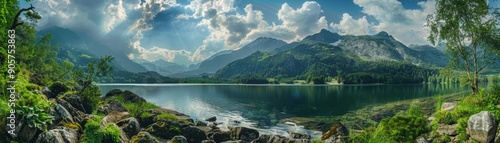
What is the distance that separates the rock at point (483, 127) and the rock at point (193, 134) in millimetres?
24602

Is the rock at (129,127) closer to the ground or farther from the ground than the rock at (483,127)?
closer to the ground

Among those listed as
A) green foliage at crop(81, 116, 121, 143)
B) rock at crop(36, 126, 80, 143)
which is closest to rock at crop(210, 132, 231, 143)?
green foliage at crop(81, 116, 121, 143)

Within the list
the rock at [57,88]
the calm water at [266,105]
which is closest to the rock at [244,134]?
the calm water at [266,105]

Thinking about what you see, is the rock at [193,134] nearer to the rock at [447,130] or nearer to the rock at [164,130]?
the rock at [164,130]

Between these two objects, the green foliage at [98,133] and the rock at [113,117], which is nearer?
the green foliage at [98,133]

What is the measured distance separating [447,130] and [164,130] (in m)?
25.5

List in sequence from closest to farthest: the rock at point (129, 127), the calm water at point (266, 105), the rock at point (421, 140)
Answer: the rock at point (421, 140)
the rock at point (129, 127)
the calm water at point (266, 105)

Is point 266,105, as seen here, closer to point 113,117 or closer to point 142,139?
point 113,117

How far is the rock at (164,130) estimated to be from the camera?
3266cm

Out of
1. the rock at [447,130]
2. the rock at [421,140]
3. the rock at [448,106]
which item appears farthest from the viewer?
the rock at [448,106]

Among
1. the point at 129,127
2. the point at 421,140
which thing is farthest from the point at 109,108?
the point at 421,140

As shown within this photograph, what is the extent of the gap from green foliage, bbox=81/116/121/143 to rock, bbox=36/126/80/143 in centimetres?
67

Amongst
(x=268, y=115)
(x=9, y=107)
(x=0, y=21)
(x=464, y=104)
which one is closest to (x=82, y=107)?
(x=0, y=21)

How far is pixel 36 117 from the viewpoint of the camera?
1962 centimetres
